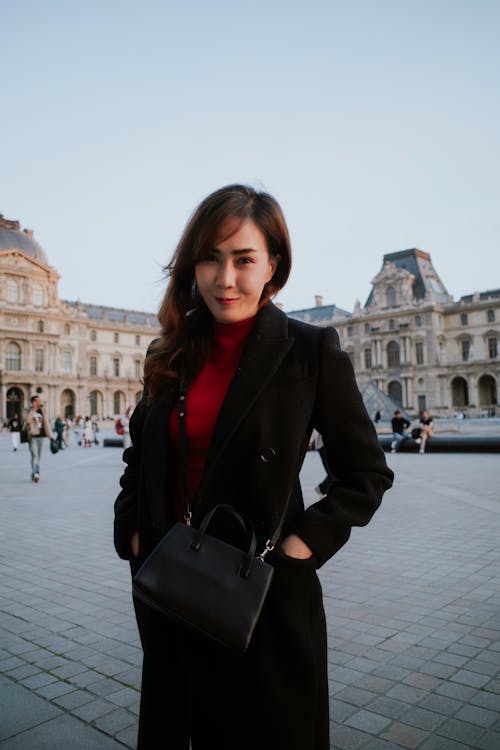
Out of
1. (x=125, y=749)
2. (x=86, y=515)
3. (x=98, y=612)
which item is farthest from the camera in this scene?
(x=86, y=515)

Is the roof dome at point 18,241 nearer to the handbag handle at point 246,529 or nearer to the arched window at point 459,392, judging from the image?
the arched window at point 459,392

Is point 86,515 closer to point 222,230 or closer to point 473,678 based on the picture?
point 473,678

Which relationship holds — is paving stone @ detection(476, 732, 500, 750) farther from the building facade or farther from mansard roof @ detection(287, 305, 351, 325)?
mansard roof @ detection(287, 305, 351, 325)

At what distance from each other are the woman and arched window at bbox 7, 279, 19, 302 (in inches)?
→ 2275

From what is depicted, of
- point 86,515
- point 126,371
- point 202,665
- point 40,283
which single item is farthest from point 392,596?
point 126,371

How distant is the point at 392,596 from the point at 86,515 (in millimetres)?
5012

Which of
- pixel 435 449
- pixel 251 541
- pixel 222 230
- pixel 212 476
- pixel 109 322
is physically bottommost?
pixel 435 449

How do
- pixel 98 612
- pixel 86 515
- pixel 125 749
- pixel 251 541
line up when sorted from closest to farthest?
pixel 251 541
pixel 125 749
pixel 98 612
pixel 86 515

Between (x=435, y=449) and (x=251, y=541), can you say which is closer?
(x=251, y=541)

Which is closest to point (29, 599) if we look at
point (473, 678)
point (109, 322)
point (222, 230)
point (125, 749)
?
point (125, 749)

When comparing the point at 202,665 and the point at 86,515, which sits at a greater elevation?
the point at 202,665

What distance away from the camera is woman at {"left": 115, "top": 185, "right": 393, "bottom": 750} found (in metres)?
1.54

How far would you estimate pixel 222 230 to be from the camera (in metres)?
1.68

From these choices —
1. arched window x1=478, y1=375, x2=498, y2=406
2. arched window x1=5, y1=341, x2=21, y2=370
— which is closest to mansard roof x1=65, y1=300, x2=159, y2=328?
arched window x1=5, y1=341, x2=21, y2=370
